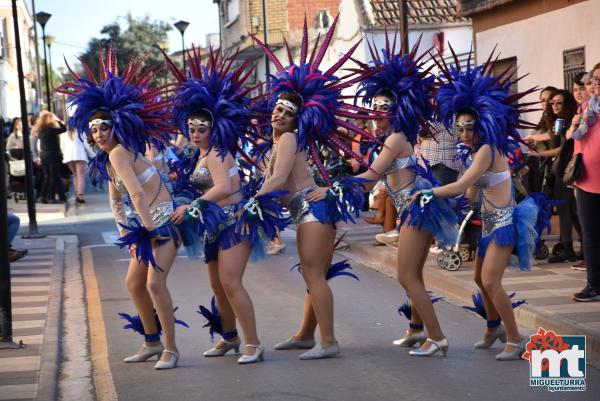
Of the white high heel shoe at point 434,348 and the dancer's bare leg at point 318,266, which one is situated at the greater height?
the dancer's bare leg at point 318,266

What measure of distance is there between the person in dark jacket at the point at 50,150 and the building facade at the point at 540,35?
924 cm

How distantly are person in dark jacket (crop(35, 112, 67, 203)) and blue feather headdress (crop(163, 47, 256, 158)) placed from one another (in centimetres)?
1707

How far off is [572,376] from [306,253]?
2.01 metres

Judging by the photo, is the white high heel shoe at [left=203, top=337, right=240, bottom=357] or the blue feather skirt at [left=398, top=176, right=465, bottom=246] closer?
the blue feather skirt at [left=398, top=176, right=465, bottom=246]

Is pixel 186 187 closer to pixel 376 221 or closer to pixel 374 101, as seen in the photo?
pixel 374 101

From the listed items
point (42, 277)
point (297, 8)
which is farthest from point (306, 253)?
point (297, 8)

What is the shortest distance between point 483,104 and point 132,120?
8.06ft

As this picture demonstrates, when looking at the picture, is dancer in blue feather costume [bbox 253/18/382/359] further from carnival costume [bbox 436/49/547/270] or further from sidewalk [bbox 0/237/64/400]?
sidewalk [bbox 0/237/64/400]

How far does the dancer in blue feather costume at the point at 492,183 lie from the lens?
26.0 ft

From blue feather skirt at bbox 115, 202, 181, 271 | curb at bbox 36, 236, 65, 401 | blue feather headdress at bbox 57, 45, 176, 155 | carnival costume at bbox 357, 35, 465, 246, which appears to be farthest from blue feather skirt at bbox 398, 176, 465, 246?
curb at bbox 36, 236, 65, 401

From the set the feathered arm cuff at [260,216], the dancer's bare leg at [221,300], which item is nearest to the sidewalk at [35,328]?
the dancer's bare leg at [221,300]

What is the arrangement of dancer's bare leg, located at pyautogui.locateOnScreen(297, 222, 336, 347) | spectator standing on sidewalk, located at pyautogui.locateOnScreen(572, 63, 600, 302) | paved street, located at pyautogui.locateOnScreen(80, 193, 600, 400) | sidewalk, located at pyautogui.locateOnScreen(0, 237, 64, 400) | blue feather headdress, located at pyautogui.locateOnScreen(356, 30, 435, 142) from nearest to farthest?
paved street, located at pyautogui.locateOnScreen(80, 193, 600, 400) < sidewalk, located at pyautogui.locateOnScreen(0, 237, 64, 400) < dancer's bare leg, located at pyautogui.locateOnScreen(297, 222, 336, 347) < blue feather headdress, located at pyautogui.locateOnScreen(356, 30, 435, 142) < spectator standing on sidewalk, located at pyautogui.locateOnScreen(572, 63, 600, 302)

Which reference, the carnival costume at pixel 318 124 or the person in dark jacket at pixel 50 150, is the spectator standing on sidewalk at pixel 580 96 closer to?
the carnival costume at pixel 318 124

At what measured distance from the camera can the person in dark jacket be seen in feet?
81.1
